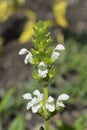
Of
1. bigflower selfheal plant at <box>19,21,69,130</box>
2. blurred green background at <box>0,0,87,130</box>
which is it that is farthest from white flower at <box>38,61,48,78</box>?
blurred green background at <box>0,0,87,130</box>

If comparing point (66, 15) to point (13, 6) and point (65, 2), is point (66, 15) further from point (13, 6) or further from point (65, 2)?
point (13, 6)

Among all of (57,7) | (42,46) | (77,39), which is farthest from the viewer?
(57,7)

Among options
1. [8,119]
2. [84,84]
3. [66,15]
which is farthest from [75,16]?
[8,119]

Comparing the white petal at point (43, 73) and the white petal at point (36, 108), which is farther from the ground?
the white petal at point (43, 73)

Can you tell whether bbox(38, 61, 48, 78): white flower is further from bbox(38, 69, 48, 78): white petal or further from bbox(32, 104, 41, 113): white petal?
bbox(32, 104, 41, 113): white petal

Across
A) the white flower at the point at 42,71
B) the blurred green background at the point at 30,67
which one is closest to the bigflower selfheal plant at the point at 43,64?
the white flower at the point at 42,71

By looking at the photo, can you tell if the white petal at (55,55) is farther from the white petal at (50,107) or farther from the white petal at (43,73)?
the white petal at (50,107)

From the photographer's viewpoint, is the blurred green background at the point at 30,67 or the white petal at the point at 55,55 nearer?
the white petal at the point at 55,55

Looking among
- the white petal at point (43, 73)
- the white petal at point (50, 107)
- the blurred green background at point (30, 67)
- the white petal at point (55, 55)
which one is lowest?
the white petal at point (50, 107)

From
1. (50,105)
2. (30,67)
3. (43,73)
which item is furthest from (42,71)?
(30,67)
